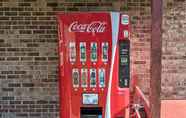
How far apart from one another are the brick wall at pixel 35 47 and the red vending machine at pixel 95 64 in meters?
1.38

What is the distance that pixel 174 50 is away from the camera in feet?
24.4

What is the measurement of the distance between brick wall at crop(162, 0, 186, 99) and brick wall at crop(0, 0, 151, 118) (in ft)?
1.08

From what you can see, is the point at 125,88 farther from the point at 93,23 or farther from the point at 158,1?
the point at 158,1

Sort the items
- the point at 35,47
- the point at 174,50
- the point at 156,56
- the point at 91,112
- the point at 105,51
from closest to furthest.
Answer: the point at 156,56, the point at 105,51, the point at 91,112, the point at 35,47, the point at 174,50

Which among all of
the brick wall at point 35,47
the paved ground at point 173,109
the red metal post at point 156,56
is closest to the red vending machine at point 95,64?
the red metal post at point 156,56

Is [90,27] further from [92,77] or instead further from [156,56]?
[156,56]

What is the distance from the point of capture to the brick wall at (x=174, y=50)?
7.38 meters

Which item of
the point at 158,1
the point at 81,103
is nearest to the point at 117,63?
the point at 81,103

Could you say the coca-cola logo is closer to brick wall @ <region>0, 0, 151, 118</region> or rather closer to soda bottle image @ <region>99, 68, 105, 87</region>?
soda bottle image @ <region>99, 68, 105, 87</region>

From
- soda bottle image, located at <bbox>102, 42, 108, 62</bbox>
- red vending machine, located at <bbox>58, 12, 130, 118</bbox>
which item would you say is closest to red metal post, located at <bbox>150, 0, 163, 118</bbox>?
red vending machine, located at <bbox>58, 12, 130, 118</bbox>

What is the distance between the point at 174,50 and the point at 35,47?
81.7 inches

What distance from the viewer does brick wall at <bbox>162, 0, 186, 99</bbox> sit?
7.38 m

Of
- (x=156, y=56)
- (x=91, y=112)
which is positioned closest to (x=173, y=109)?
(x=91, y=112)

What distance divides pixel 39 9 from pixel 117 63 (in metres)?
1.89
